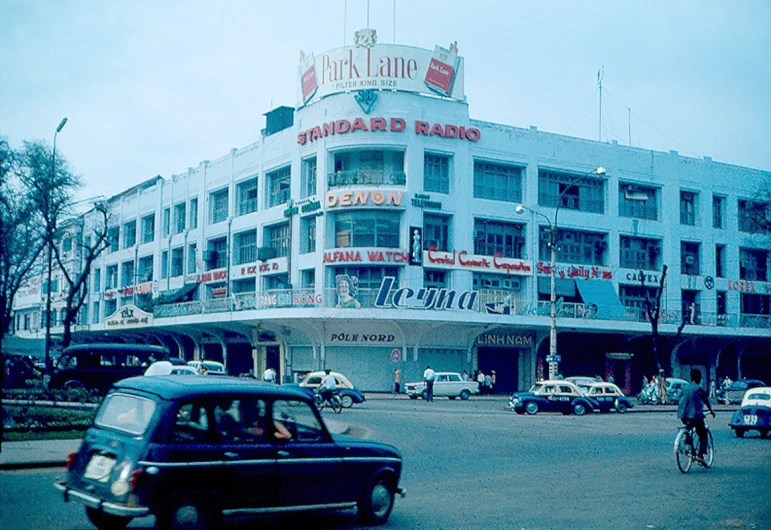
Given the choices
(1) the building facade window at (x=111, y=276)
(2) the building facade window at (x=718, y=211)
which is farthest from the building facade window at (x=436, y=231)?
(1) the building facade window at (x=111, y=276)

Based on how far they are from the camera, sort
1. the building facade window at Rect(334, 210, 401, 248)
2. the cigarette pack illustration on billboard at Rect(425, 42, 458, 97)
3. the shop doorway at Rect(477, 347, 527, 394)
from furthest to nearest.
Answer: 1. the shop doorway at Rect(477, 347, 527, 394)
2. the cigarette pack illustration on billboard at Rect(425, 42, 458, 97)
3. the building facade window at Rect(334, 210, 401, 248)

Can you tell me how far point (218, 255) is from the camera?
185 feet

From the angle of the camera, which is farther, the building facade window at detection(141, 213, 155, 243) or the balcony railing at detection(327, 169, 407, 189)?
the building facade window at detection(141, 213, 155, 243)

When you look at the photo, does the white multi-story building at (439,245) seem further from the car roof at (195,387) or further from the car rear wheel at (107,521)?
the car rear wheel at (107,521)

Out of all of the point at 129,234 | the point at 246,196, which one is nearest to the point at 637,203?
the point at 246,196

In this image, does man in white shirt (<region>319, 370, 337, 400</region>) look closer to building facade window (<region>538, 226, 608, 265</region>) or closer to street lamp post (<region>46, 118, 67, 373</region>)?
street lamp post (<region>46, 118, 67, 373</region>)

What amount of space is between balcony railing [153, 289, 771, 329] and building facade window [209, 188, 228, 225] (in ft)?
23.1

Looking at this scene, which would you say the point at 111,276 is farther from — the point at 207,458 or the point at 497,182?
the point at 207,458

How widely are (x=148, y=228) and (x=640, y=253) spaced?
37.8 metres

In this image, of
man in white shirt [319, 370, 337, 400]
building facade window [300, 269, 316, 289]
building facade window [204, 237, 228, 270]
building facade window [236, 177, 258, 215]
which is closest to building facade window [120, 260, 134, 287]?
building facade window [204, 237, 228, 270]

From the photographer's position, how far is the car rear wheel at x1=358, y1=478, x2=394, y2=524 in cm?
893

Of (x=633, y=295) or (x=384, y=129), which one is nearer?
(x=384, y=129)

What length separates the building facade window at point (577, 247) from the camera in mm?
49594

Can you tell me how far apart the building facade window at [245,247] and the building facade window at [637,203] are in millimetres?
23123
